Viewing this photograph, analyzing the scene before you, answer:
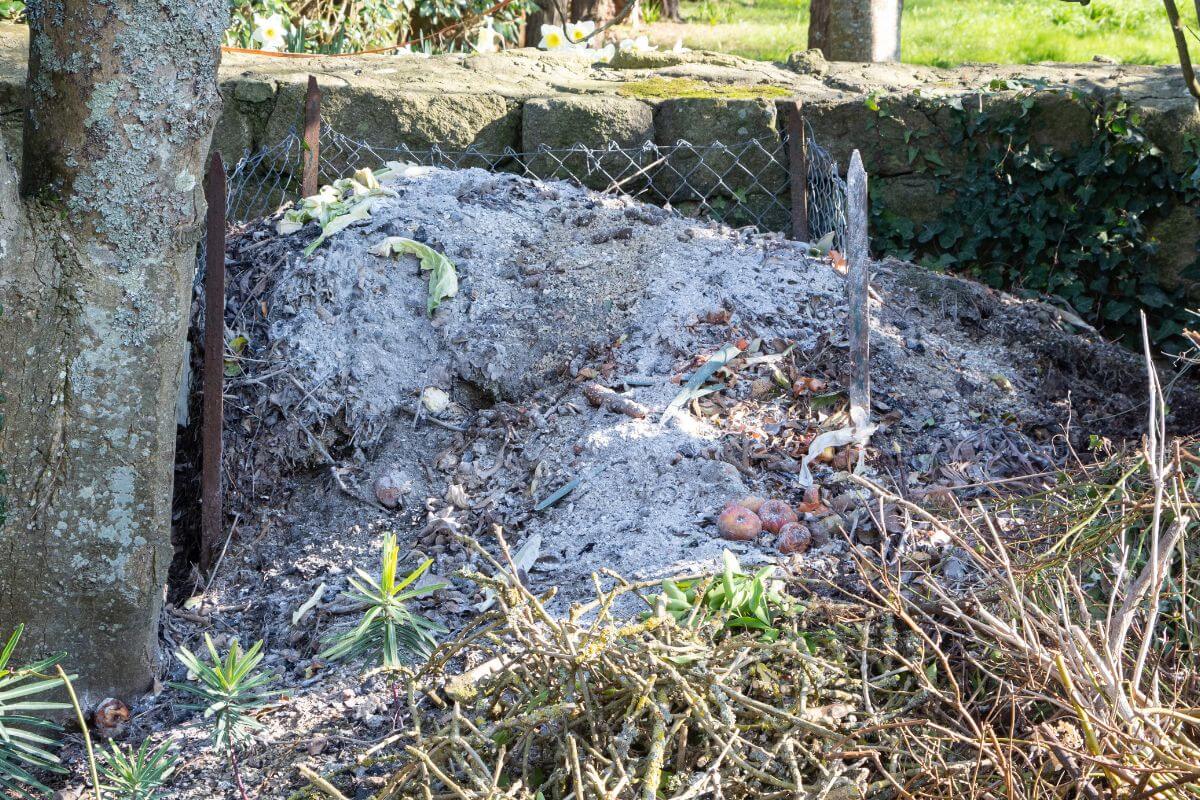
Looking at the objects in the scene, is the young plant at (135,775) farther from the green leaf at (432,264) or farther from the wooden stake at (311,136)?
the wooden stake at (311,136)

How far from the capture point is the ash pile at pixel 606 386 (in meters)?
3.18

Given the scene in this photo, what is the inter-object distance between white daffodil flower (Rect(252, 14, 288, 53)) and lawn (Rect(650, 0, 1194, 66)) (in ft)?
10.6

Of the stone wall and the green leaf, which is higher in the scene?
the stone wall

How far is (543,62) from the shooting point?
5.95 m

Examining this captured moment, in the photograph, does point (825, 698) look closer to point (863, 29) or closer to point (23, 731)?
point (23, 731)

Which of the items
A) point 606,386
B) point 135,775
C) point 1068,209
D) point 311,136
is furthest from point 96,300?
point 1068,209

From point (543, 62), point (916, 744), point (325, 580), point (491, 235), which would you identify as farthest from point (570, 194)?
point (916, 744)

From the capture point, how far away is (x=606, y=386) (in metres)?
3.60

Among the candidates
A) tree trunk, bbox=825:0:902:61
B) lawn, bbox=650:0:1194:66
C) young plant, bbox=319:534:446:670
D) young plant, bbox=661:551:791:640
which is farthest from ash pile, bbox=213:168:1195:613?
lawn, bbox=650:0:1194:66

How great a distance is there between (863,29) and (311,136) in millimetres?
3519

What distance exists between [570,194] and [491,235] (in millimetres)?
543

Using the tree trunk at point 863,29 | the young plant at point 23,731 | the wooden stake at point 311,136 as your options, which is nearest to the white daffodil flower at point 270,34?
the wooden stake at point 311,136

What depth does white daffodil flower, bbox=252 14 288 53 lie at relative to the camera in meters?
6.66

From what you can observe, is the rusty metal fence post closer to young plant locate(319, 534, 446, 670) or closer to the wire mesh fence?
young plant locate(319, 534, 446, 670)
